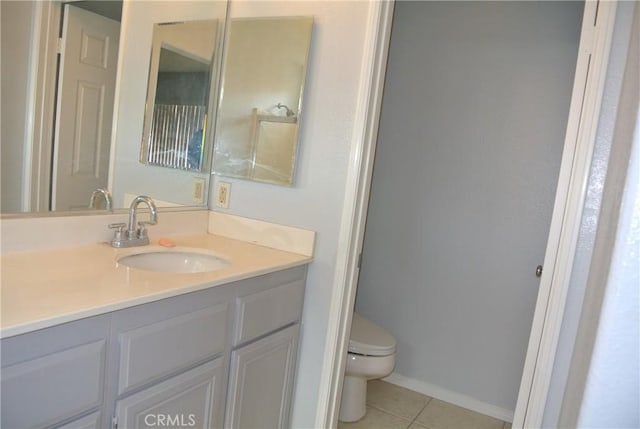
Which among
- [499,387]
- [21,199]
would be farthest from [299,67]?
[499,387]

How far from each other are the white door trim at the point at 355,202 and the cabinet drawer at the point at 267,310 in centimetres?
15

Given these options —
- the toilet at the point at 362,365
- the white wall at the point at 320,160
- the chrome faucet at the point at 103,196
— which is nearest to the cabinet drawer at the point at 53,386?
the chrome faucet at the point at 103,196

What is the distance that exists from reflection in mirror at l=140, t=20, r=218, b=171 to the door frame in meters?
0.76

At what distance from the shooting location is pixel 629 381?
29 centimetres

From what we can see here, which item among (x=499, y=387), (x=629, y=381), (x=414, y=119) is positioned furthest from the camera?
(x=414, y=119)

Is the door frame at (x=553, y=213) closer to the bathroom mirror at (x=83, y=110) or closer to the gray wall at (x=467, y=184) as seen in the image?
the bathroom mirror at (x=83, y=110)

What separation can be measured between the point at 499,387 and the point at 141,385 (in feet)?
6.58

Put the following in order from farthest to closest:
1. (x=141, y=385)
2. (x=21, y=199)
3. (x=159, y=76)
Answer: (x=159, y=76), (x=21, y=199), (x=141, y=385)

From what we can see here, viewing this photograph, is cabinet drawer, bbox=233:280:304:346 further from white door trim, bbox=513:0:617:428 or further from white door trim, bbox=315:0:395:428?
white door trim, bbox=513:0:617:428

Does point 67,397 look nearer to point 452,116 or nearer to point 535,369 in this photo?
point 535,369

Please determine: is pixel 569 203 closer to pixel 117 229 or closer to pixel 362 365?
pixel 362 365

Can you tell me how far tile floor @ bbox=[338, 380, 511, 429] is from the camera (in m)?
2.26

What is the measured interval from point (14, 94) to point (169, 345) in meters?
0.87

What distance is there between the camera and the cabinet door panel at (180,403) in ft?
3.71
